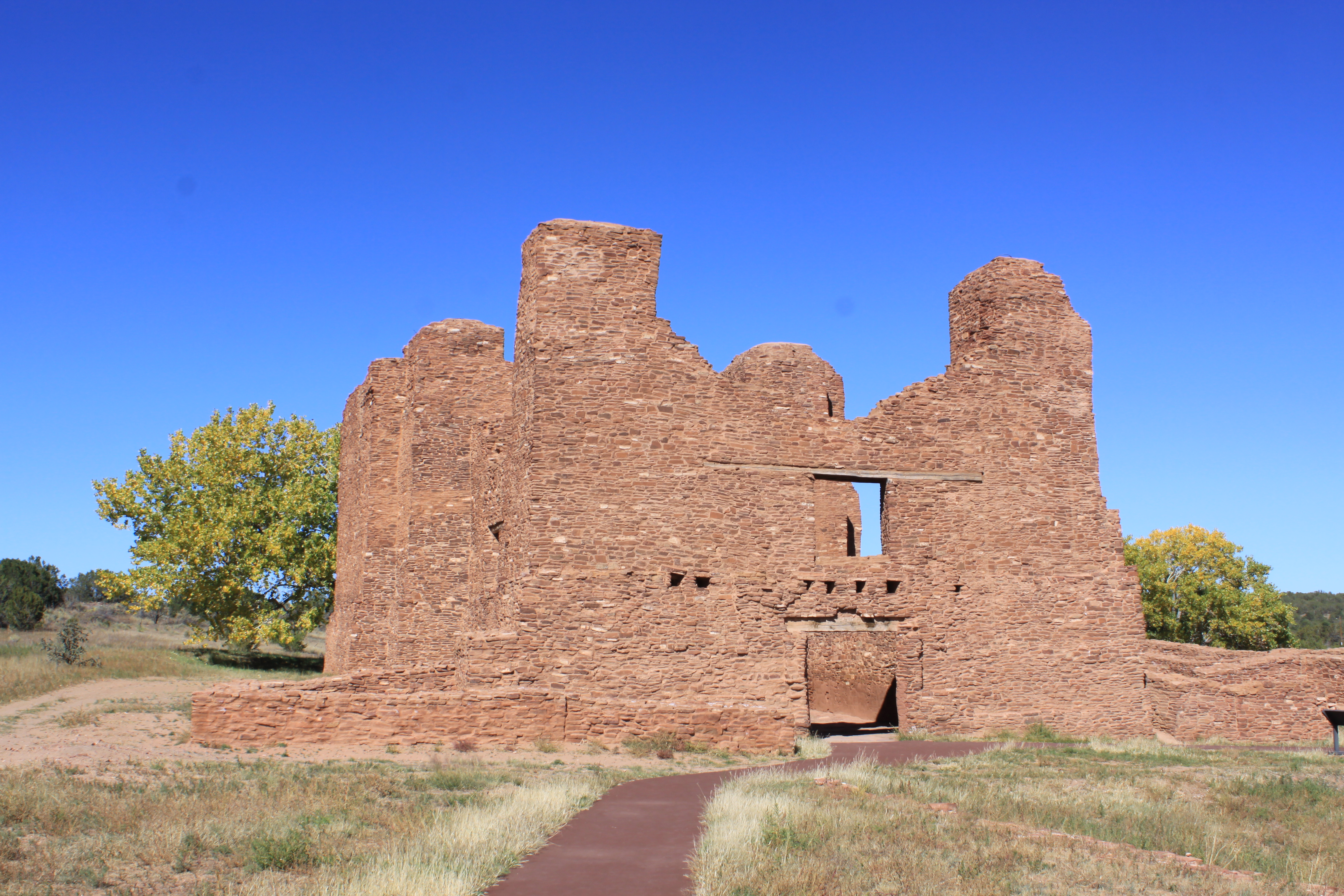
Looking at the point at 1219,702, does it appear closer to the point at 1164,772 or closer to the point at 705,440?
the point at 1164,772

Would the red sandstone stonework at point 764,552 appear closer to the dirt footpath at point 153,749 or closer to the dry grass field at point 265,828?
the dirt footpath at point 153,749

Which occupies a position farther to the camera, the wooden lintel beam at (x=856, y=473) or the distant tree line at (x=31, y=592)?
the distant tree line at (x=31, y=592)

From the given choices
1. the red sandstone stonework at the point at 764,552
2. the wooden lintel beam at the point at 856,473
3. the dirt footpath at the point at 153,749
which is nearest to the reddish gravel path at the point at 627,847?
the dirt footpath at the point at 153,749

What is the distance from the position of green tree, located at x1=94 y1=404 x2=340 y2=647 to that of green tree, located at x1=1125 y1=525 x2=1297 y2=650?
89.5 ft

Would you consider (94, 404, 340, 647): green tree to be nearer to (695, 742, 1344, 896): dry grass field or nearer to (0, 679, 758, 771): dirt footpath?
(0, 679, 758, 771): dirt footpath

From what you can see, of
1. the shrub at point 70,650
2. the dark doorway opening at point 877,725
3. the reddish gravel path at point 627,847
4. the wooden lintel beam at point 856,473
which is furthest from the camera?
the shrub at point 70,650

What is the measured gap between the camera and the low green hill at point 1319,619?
46750 mm

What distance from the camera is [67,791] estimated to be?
941 cm

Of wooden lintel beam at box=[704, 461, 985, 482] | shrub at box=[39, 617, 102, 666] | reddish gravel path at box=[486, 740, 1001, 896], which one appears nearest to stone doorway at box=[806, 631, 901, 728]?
wooden lintel beam at box=[704, 461, 985, 482]

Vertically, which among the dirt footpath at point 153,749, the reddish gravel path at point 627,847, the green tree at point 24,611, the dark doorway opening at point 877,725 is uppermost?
the green tree at point 24,611

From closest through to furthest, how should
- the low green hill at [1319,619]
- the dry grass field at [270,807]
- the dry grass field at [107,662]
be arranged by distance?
1. the dry grass field at [270,807]
2. the dry grass field at [107,662]
3. the low green hill at [1319,619]

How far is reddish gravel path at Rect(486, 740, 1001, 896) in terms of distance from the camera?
736cm

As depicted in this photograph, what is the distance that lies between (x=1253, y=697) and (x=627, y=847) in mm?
15390

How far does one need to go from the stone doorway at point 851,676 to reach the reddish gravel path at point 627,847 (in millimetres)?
12060
